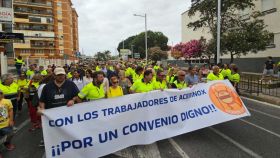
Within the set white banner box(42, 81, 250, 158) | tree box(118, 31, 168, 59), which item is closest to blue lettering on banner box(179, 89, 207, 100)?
white banner box(42, 81, 250, 158)

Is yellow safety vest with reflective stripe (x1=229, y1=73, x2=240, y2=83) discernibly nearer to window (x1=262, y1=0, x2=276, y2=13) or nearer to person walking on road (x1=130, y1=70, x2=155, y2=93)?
person walking on road (x1=130, y1=70, x2=155, y2=93)

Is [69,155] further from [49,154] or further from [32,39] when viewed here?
[32,39]

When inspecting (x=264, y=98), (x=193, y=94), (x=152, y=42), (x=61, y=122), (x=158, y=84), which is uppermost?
(x=152, y=42)

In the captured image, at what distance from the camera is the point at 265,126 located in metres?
7.45

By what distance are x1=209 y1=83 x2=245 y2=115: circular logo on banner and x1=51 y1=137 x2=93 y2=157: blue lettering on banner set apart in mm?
3336

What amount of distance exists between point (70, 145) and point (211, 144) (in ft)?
9.82

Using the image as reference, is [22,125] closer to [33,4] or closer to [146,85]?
[146,85]

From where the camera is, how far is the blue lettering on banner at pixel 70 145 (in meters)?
4.75

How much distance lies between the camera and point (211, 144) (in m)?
5.95

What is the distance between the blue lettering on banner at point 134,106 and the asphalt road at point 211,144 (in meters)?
0.86

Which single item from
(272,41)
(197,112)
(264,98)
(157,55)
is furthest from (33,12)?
(197,112)

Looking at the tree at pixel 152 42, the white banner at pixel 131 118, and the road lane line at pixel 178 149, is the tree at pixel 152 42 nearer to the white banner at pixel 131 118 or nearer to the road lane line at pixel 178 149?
the white banner at pixel 131 118

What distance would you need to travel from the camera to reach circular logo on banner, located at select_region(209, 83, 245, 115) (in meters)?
6.80

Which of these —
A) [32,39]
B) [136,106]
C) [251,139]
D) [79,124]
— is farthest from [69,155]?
[32,39]
